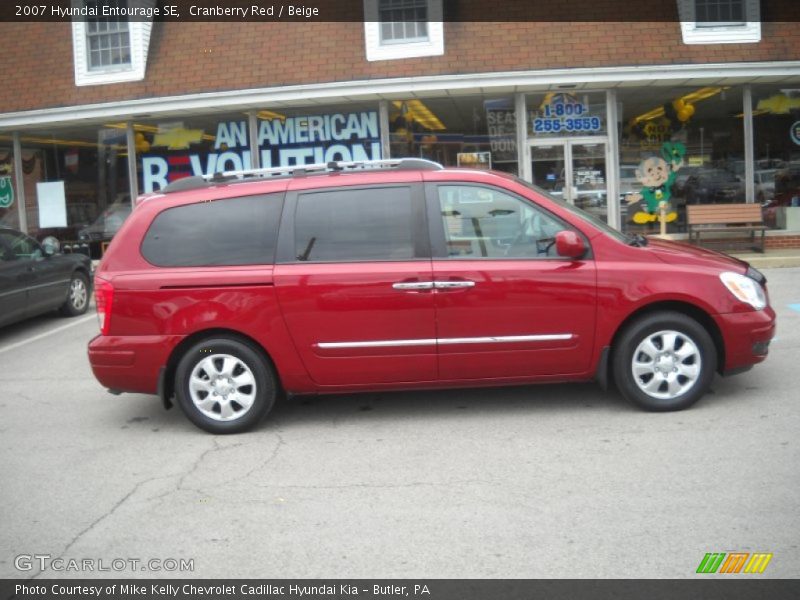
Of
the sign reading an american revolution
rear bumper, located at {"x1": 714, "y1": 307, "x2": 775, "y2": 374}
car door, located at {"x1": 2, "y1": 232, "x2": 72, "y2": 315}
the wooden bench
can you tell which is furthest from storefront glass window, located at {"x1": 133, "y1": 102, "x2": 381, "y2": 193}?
rear bumper, located at {"x1": 714, "y1": 307, "x2": 775, "y2": 374}

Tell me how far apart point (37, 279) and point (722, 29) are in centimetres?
1164

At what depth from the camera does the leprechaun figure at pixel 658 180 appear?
1513 centimetres

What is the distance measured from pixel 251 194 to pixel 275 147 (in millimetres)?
9958

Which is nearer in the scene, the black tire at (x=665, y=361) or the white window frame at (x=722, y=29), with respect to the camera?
the black tire at (x=665, y=361)

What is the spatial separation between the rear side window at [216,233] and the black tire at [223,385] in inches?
24.3

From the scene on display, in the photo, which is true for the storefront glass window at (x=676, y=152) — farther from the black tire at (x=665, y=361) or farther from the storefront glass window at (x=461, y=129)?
the black tire at (x=665, y=361)

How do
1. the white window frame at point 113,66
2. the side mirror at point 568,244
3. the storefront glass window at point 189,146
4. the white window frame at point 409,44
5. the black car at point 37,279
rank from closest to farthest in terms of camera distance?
1. the side mirror at point 568,244
2. the black car at point 37,279
3. the white window frame at point 409,44
4. the white window frame at point 113,66
5. the storefront glass window at point 189,146

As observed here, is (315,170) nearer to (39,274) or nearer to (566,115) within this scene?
(39,274)

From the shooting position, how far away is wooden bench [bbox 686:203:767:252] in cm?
1427

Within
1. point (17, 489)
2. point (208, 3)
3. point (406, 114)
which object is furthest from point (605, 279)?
point (208, 3)

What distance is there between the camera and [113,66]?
52.3 ft

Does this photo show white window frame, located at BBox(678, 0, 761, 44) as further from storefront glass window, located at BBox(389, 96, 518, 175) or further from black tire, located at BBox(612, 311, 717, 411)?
black tire, located at BBox(612, 311, 717, 411)

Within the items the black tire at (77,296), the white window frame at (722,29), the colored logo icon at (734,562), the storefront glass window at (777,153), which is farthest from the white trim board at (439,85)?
the colored logo icon at (734,562)

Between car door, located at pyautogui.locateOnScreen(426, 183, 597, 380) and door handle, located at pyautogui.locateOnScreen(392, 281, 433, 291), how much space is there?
0.18ft
